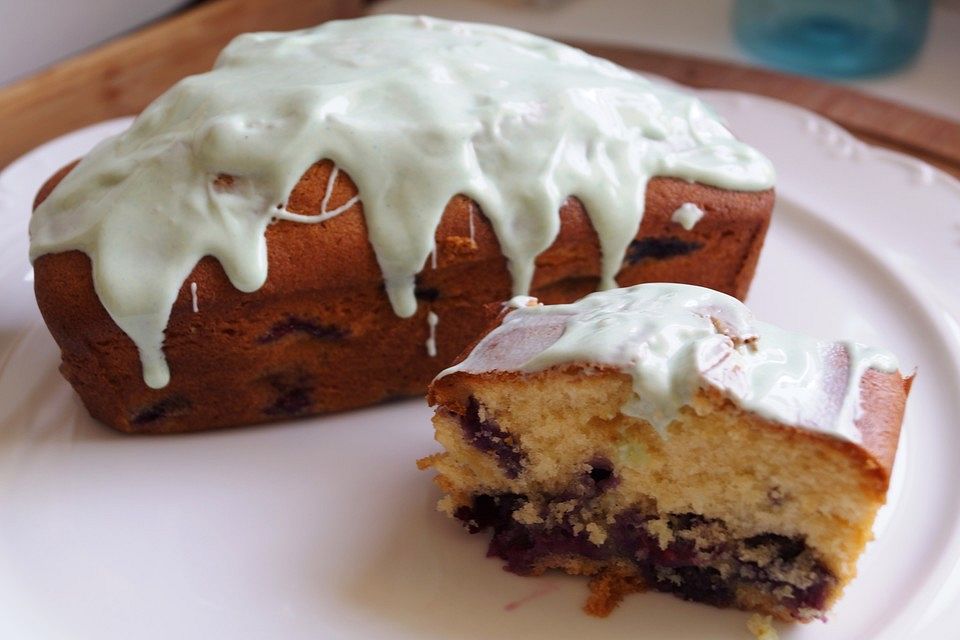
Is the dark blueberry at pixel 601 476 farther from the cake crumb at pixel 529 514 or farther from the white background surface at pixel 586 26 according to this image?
the white background surface at pixel 586 26

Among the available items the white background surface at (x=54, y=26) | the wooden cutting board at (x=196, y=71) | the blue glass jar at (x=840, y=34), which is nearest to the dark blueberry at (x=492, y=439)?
the wooden cutting board at (x=196, y=71)

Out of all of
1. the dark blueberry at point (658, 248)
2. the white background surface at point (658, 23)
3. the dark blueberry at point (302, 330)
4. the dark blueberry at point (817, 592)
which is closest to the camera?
the dark blueberry at point (817, 592)

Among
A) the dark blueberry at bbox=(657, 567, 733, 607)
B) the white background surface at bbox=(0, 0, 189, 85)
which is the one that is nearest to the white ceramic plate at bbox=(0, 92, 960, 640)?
the dark blueberry at bbox=(657, 567, 733, 607)

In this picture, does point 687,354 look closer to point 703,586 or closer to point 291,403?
point 703,586

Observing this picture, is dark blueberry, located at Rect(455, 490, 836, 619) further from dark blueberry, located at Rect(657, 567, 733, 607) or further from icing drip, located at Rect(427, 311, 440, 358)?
icing drip, located at Rect(427, 311, 440, 358)

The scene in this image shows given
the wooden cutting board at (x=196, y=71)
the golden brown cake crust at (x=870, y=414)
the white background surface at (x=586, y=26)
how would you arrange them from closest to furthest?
the golden brown cake crust at (x=870, y=414) < the wooden cutting board at (x=196, y=71) < the white background surface at (x=586, y=26)

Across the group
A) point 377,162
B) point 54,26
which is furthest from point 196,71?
point 377,162

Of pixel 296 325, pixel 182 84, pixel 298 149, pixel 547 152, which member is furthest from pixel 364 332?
pixel 182 84
